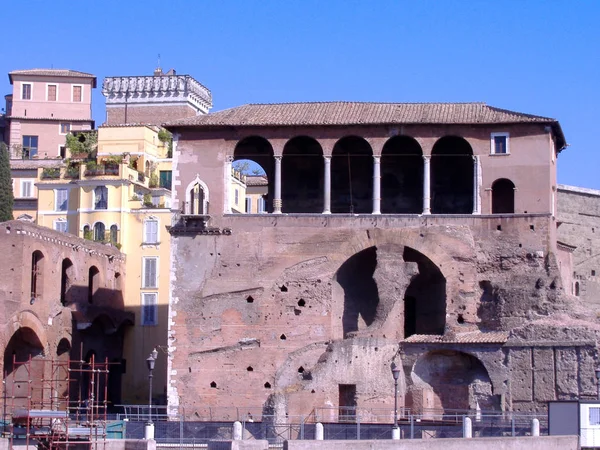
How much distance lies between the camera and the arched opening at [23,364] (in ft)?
167

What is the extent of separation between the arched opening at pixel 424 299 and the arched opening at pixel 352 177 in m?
4.25

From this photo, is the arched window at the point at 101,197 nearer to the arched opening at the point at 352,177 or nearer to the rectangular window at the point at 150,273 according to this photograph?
the rectangular window at the point at 150,273

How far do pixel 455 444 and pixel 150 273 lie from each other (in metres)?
32.6

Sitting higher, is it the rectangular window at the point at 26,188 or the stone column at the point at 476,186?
the rectangular window at the point at 26,188

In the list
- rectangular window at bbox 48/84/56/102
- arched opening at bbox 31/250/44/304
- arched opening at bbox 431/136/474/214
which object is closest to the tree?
arched opening at bbox 31/250/44/304

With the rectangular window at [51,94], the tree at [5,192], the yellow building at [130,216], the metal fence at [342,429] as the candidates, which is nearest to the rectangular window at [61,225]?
the yellow building at [130,216]

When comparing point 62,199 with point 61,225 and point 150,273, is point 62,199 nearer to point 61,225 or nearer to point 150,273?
point 61,225

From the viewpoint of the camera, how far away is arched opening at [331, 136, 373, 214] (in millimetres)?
53781

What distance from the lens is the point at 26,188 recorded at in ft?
240

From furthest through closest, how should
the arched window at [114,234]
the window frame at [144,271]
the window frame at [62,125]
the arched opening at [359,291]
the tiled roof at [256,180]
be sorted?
the window frame at [62,125] < the tiled roof at [256,180] < the arched window at [114,234] < the window frame at [144,271] < the arched opening at [359,291]

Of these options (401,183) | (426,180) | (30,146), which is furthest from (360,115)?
(30,146)

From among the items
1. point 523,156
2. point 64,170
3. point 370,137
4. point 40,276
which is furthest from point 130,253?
point 523,156

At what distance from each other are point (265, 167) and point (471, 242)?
32.4ft

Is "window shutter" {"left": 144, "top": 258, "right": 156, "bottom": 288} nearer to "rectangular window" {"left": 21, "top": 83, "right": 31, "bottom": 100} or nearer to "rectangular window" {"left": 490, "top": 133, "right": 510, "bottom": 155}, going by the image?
"rectangular window" {"left": 490, "top": 133, "right": 510, "bottom": 155}
